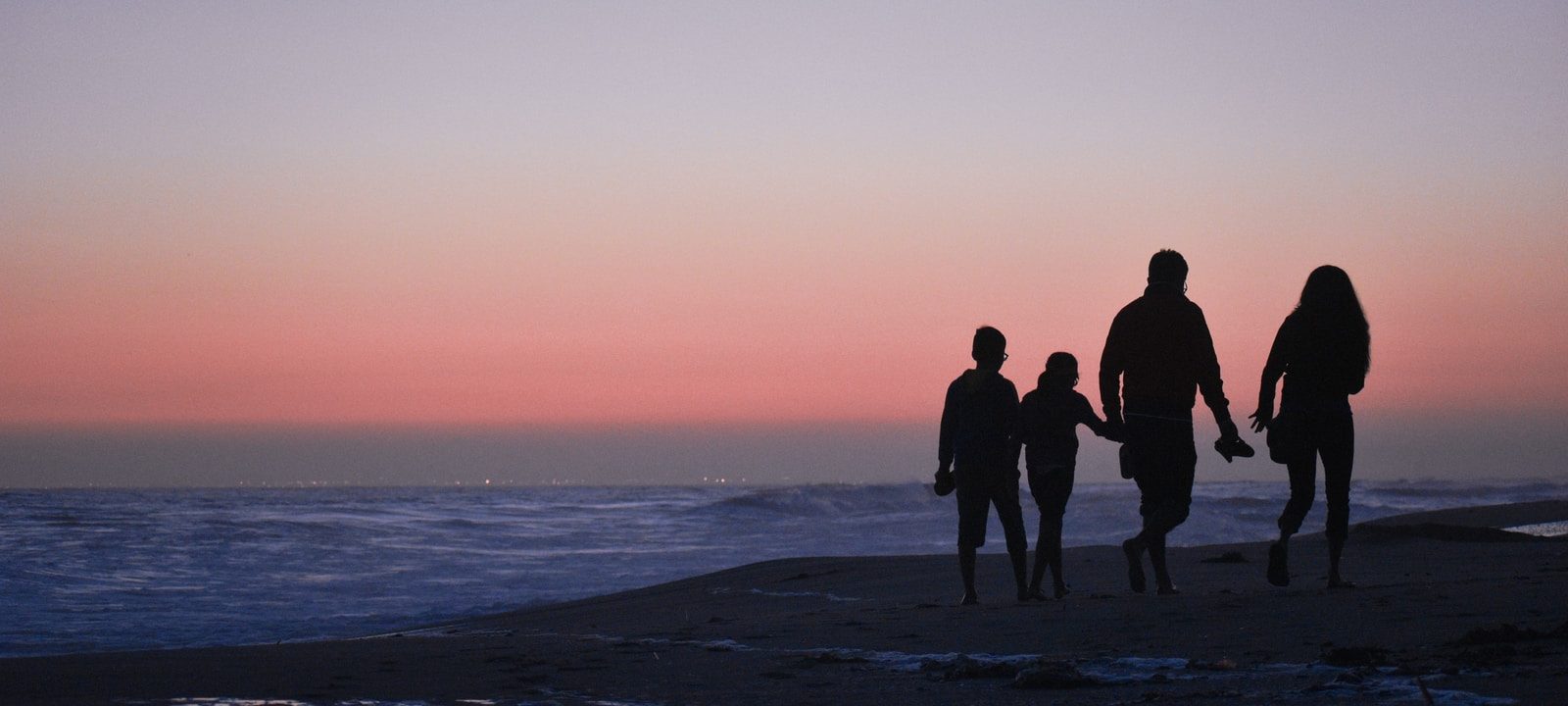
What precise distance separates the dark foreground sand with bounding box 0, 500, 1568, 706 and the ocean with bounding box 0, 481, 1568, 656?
14.3ft

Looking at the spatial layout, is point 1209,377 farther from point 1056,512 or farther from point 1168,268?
point 1056,512

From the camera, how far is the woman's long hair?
6.21 meters

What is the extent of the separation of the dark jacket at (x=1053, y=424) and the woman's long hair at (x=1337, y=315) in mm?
1332

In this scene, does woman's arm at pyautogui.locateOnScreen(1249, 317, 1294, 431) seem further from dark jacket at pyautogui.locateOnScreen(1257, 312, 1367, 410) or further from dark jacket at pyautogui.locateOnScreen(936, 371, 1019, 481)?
dark jacket at pyautogui.locateOnScreen(936, 371, 1019, 481)

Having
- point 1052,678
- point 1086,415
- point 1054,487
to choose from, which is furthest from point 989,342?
point 1052,678

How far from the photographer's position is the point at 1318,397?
6.18 meters

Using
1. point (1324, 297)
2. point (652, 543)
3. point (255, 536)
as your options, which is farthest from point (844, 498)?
point (1324, 297)

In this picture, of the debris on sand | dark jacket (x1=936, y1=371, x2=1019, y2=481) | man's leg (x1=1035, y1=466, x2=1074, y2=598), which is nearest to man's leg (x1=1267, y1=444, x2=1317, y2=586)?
man's leg (x1=1035, y1=466, x2=1074, y2=598)

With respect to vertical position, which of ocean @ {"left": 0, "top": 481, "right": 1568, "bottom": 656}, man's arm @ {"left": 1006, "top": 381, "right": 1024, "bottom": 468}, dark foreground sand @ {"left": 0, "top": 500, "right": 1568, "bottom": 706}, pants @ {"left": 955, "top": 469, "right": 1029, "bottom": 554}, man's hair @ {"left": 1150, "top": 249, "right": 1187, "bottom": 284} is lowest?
ocean @ {"left": 0, "top": 481, "right": 1568, "bottom": 656}

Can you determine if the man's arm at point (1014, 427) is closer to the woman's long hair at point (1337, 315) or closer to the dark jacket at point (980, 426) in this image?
the dark jacket at point (980, 426)

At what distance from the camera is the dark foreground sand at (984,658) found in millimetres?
3865

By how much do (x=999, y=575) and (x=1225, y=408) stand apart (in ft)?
13.8

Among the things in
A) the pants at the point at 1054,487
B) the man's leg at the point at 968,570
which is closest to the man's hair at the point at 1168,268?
the pants at the point at 1054,487

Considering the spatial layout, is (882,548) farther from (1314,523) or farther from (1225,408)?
(1225,408)
